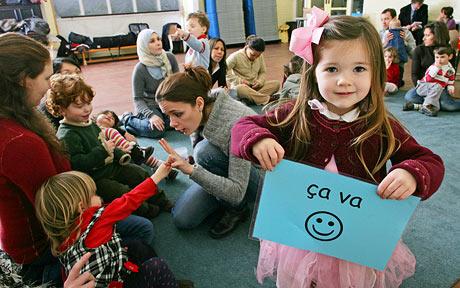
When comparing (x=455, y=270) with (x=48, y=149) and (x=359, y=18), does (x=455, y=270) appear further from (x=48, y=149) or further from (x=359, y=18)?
(x=48, y=149)

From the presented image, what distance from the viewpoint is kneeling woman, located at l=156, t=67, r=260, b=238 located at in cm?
153

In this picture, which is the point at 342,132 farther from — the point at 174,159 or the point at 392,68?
the point at 392,68

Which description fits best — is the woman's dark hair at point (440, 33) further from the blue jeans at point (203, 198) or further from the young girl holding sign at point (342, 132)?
the young girl holding sign at point (342, 132)

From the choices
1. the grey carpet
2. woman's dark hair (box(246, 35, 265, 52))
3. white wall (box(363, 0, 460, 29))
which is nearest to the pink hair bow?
the grey carpet

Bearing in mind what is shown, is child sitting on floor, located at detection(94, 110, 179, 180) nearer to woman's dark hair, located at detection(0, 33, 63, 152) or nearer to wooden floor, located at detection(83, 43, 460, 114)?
woman's dark hair, located at detection(0, 33, 63, 152)

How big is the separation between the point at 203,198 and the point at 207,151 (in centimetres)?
27

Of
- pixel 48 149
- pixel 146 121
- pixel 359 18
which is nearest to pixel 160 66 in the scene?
Result: pixel 146 121

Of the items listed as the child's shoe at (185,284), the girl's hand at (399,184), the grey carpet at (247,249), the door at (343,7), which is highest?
the door at (343,7)

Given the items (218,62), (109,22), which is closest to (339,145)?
(218,62)

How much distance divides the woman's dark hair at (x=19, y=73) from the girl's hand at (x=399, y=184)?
114 centimetres

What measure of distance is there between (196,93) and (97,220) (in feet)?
2.37

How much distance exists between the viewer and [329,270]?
1.04m

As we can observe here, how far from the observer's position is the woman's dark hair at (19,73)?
43.3 inches

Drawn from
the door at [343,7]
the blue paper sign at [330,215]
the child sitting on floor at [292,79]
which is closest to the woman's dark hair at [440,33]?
the child sitting on floor at [292,79]
